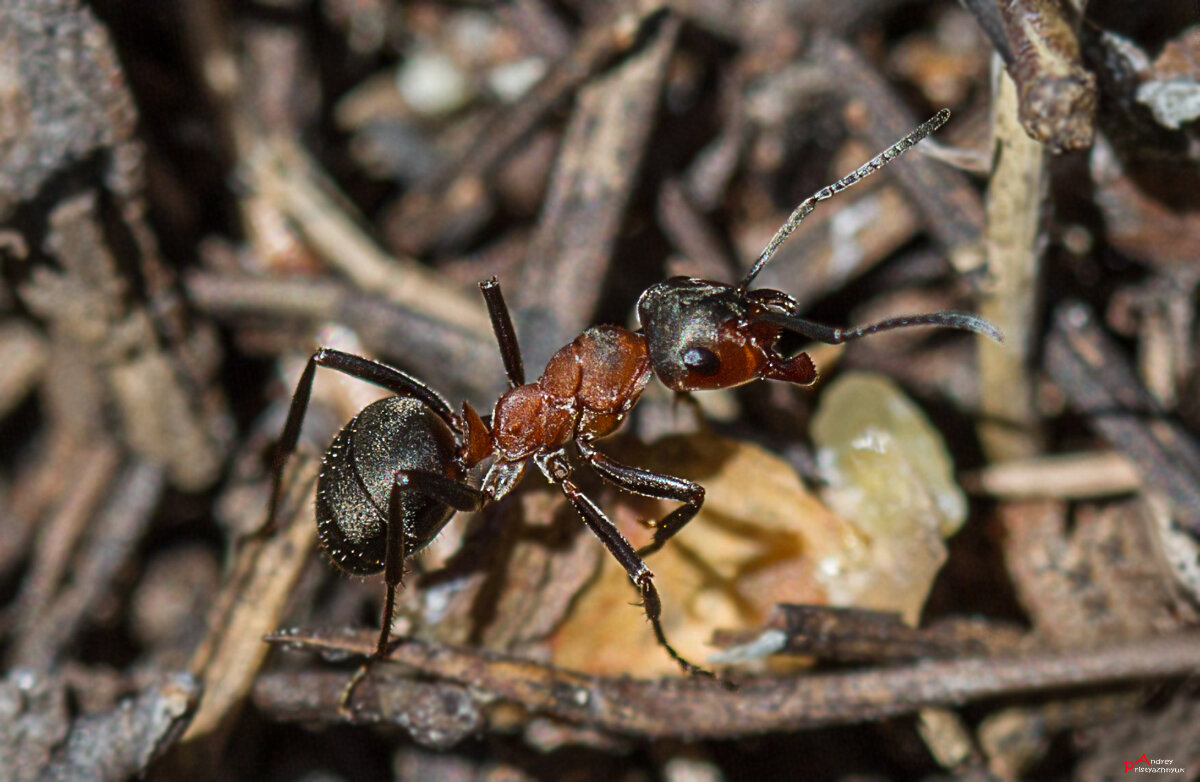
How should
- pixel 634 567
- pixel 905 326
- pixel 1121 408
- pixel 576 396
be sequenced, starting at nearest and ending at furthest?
pixel 905 326 → pixel 634 567 → pixel 1121 408 → pixel 576 396

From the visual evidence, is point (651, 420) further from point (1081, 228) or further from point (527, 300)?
point (1081, 228)

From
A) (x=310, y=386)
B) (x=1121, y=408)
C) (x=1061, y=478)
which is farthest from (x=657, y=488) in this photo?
(x=1121, y=408)

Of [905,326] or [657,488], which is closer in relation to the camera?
[905,326]

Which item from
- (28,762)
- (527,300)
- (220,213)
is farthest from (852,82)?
(28,762)

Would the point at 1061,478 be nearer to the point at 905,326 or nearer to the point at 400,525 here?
the point at 905,326

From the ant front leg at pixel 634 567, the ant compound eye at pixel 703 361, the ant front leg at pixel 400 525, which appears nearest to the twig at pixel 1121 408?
the ant compound eye at pixel 703 361

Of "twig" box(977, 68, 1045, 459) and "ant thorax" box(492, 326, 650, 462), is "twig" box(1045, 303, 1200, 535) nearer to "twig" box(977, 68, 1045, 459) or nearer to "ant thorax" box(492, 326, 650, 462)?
"twig" box(977, 68, 1045, 459)

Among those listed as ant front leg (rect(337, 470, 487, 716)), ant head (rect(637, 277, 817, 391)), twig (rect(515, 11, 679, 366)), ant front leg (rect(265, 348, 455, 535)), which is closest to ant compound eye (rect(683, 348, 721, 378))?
ant head (rect(637, 277, 817, 391))

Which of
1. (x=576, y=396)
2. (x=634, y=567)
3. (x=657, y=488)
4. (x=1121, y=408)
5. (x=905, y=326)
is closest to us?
(x=905, y=326)
